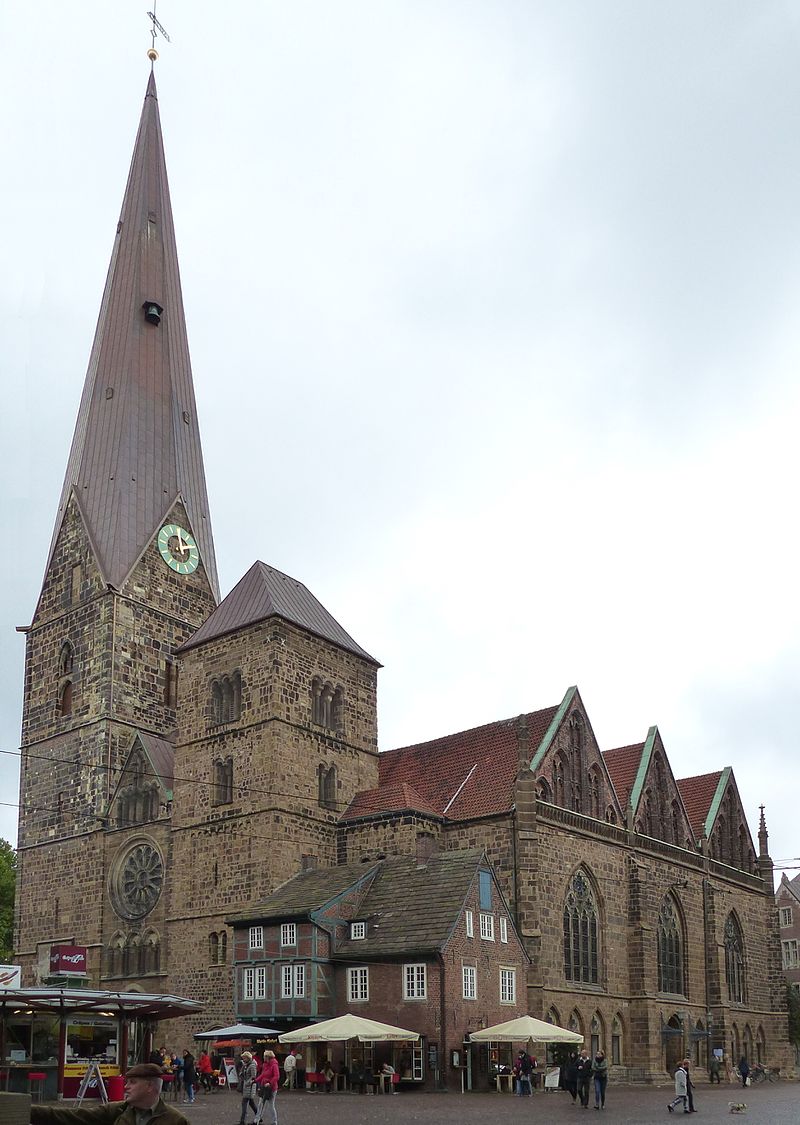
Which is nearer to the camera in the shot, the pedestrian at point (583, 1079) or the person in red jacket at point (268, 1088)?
the person in red jacket at point (268, 1088)

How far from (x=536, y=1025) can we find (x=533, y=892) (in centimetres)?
774

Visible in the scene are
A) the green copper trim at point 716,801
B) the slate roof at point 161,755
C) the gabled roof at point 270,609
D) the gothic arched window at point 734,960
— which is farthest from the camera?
the green copper trim at point 716,801

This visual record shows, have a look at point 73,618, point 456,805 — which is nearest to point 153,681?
point 73,618

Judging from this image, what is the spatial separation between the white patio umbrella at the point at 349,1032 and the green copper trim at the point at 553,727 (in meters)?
13.9

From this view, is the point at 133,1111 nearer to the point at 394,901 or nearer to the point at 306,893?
the point at 394,901

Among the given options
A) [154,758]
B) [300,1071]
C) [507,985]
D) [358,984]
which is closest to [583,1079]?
[507,985]

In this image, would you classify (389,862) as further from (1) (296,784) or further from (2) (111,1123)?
(2) (111,1123)

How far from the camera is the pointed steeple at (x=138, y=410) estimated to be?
59625mm

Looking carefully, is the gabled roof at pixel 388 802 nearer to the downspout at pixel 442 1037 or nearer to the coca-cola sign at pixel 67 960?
the downspout at pixel 442 1037

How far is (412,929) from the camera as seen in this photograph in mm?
38688

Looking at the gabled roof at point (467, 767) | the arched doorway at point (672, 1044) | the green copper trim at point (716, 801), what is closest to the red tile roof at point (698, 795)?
the green copper trim at point (716, 801)

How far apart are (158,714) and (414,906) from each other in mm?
20732

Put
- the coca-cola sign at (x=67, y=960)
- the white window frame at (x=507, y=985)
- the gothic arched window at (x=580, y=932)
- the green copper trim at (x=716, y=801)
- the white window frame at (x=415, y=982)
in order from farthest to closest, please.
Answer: the green copper trim at (x=716, y=801) → the gothic arched window at (x=580, y=932) → the coca-cola sign at (x=67, y=960) → the white window frame at (x=507, y=985) → the white window frame at (x=415, y=982)

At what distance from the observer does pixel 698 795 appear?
6325cm
